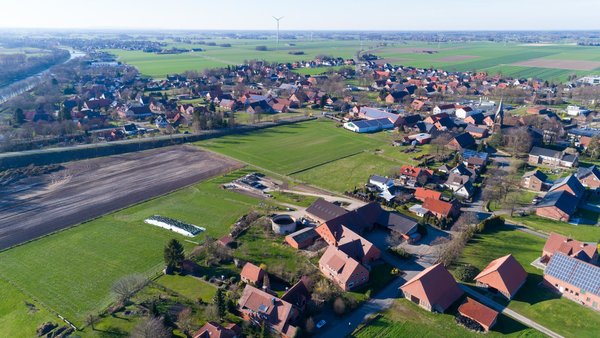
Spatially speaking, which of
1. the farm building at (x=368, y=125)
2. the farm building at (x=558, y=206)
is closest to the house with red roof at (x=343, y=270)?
the farm building at (x=558, y=206)

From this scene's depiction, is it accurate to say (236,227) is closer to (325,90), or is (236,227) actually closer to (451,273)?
(451,273)

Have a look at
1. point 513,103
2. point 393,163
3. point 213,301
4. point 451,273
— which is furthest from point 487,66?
point 213,301

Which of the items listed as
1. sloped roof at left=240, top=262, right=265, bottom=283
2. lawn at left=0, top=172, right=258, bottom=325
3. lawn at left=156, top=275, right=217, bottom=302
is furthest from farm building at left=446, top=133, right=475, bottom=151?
lawn at left=156, top=275, right=217, bottom=302

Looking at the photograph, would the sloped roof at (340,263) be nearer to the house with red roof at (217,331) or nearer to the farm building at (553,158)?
the house with red roof at (217,331)

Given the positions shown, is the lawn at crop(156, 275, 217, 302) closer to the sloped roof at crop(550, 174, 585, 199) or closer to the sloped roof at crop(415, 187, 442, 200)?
the sloped roof at crop(415, 187, 442, 200)

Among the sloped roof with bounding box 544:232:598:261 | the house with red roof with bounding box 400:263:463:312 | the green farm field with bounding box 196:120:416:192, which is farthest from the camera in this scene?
the green farm field with bounding box 196:120:416:192

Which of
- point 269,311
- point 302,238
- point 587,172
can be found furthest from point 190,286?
point 587,172
